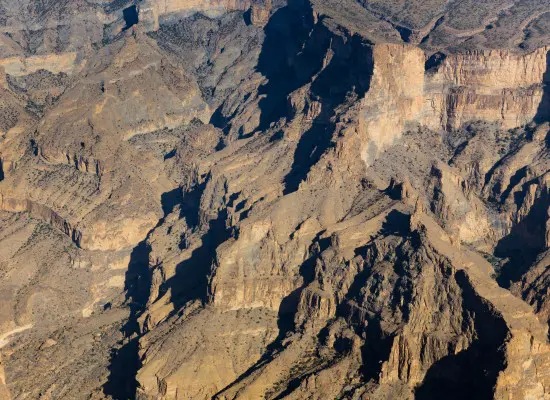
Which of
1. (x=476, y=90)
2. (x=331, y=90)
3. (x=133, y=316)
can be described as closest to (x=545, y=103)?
(x=476, y=90)

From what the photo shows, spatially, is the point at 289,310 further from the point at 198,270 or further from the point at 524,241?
the point at 524,241

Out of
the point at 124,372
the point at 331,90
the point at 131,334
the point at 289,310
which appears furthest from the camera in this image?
the point at 331,90

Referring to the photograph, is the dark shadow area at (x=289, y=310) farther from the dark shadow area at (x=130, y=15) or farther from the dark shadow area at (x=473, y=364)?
the dark shadow area at (x=130, y=15)

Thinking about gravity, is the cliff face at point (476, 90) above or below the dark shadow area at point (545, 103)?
A: above

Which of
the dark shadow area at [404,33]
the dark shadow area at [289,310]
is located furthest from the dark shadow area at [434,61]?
the dark shadow area at [289,310]

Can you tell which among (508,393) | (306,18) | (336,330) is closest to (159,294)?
(336,330)

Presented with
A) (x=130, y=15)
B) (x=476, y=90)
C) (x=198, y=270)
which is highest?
(x=130, y=15)

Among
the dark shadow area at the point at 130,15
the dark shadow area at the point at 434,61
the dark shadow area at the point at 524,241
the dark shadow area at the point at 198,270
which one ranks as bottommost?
the dark shadow area at the point at 524,241
